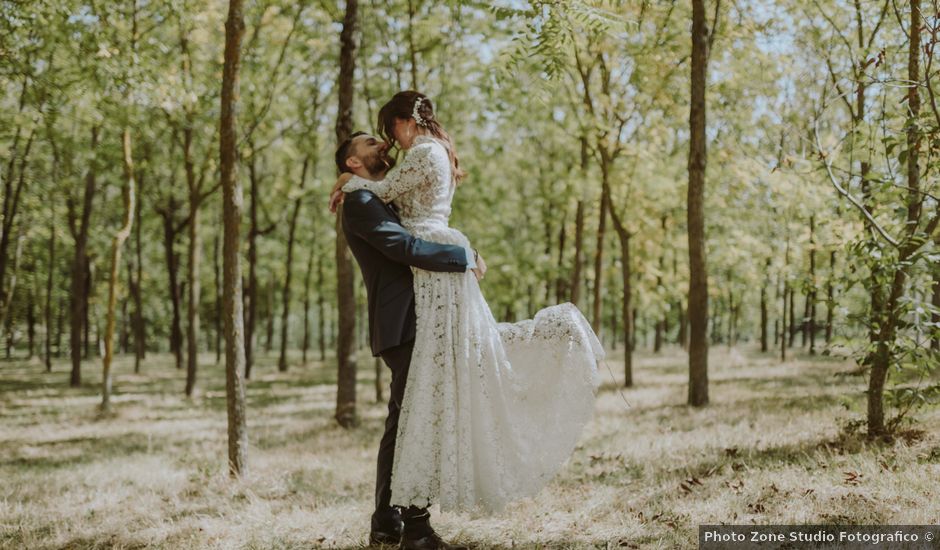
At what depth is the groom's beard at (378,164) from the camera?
3957 mm

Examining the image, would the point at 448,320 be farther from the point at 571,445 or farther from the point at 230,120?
the point at 230,120

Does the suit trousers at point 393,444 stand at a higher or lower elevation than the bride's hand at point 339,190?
lower

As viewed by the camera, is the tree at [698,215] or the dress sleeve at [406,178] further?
the tree at [698,215]

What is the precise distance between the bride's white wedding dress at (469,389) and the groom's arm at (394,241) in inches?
5.0

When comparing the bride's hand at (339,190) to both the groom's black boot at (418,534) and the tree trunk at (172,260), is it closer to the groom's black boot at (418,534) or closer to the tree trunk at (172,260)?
the groom's black boot at (418,534)

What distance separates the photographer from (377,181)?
3773mm

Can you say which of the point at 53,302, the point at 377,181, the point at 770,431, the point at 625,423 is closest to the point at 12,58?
the point at 377,181

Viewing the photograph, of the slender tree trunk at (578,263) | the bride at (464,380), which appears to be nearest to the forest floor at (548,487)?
the bride at (464,380)

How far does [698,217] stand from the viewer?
33.3 feet

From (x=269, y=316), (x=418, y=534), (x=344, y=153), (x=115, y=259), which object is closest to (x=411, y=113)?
(x=344, y=153)

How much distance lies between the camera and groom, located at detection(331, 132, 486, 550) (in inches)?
138

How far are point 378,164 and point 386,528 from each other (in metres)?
2.30

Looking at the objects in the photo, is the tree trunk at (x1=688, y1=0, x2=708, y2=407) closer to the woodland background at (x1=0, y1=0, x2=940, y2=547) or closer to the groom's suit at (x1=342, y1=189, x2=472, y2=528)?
the woodland background at (x1=0, y1=0, x2=940, y2=547)

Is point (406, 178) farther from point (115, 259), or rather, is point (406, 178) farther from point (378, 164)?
point (115, 259)
